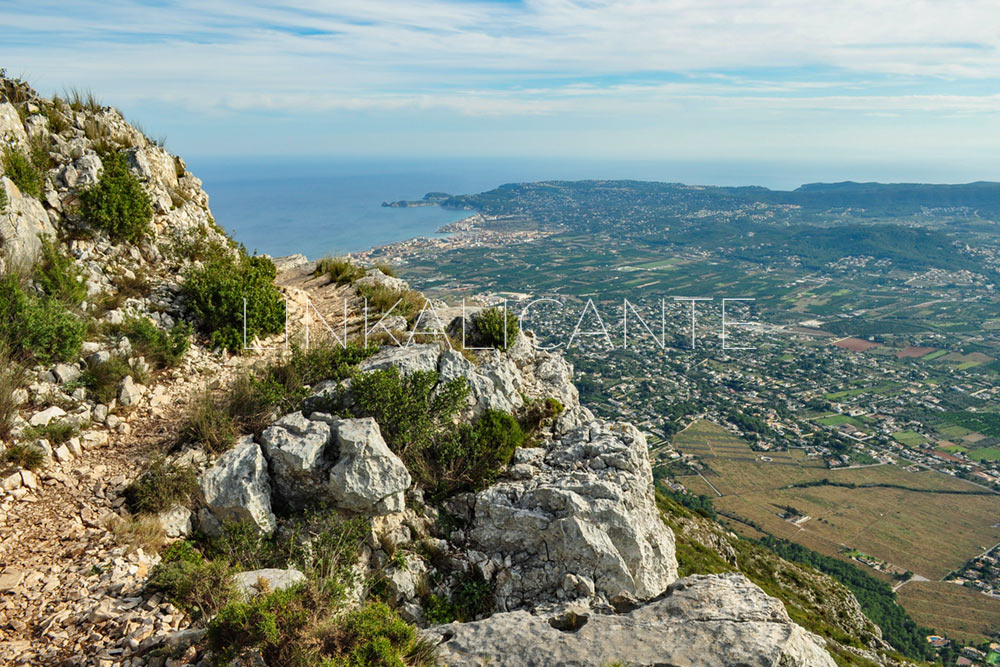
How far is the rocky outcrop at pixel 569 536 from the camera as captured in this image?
22.6 feet

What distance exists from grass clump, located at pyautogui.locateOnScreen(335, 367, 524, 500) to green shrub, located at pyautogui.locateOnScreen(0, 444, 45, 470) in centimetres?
361

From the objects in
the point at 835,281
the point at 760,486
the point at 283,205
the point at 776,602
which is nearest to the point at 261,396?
the point at 776,602

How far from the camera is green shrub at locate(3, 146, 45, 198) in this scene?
913cm

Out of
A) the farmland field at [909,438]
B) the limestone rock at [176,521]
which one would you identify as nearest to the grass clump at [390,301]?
the limestone rock at [176,521]

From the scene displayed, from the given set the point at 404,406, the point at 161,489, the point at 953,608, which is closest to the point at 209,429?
the point at 161,489

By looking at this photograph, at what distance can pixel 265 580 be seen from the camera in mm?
5359

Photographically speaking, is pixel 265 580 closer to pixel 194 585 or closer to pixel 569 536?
pixel 194 585

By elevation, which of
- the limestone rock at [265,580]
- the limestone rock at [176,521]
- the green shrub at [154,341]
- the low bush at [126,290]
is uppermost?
the low bush at [126,290]

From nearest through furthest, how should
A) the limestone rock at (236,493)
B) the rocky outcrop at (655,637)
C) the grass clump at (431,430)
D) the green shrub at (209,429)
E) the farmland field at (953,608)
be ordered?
1. the rocky outcrop at (655,637)
2. the limestone rock at (236,493)
3. the green shrub at (209,429)
4. the grass clump at (431,430)
5. the farmland field at (953,608)

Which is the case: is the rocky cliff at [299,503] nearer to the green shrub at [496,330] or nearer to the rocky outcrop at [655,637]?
the rocky outcrop at [655,637]

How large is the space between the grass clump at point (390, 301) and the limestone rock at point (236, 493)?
5561mm

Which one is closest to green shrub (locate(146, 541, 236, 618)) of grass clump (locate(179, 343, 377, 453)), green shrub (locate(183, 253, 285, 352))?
grass clump (locate(179, 343, 377, 453))

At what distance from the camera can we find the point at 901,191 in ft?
545

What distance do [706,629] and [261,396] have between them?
6.57 metres
